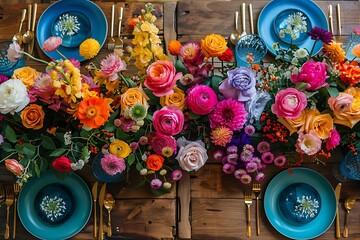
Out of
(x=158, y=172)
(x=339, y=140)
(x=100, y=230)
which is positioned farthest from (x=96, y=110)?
(x=339, y=140)

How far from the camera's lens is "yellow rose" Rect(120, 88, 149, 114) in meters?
1.40

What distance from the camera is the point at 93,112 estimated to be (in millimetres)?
1342

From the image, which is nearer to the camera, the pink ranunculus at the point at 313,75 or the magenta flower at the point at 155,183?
the pink ranunculus at the point at 313,75

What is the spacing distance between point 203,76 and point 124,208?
20.9 inches

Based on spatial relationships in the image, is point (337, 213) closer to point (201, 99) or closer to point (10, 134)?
point (201, 99)

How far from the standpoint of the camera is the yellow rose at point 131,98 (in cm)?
140

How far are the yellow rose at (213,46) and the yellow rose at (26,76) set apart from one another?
22.6 inches

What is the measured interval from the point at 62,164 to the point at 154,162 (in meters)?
0.28

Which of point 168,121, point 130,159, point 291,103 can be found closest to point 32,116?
point 130,159

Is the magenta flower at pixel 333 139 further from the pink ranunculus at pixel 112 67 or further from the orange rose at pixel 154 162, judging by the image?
the pink ranunculus at pixel 112 67

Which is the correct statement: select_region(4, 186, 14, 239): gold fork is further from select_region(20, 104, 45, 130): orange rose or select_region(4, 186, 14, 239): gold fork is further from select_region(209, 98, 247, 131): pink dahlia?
select_region(209, 98, 247, 131): pink dahlia

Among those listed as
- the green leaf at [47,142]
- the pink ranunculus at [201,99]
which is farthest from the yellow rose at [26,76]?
the pink ranunculus at [201,99]

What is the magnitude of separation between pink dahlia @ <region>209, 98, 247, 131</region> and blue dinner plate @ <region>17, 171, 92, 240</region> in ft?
1.75

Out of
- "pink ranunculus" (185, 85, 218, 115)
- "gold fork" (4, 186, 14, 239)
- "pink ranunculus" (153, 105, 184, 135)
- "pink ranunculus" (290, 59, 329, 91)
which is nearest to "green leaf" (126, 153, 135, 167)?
"pink ranunculus" (153, 105, 184, 135)
